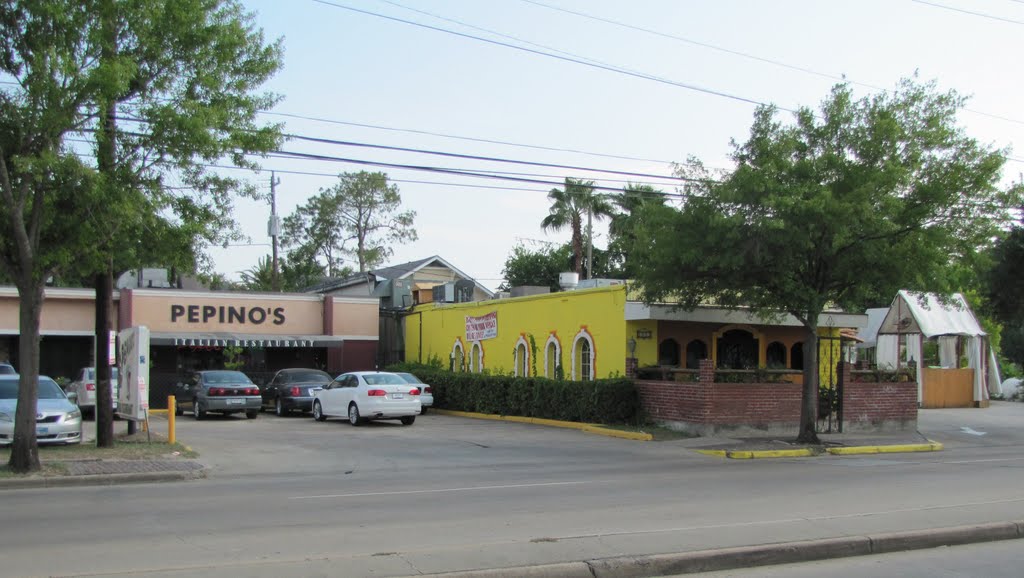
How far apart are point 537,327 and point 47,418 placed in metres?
15.7

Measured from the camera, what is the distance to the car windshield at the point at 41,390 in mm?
18734

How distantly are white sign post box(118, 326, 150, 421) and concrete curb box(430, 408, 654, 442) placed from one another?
1089cm

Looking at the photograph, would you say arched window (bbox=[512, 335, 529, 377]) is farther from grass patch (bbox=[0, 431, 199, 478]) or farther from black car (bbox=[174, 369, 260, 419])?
grass patch (bbox=[0, 431, 199, 478])

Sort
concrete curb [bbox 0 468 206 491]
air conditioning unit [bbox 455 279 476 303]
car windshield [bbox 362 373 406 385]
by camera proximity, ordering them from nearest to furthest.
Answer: concrete curb [bbox 0 468 206 491], car windshield [bbox 362 373 406 385], air conditioning unit [bbox 455 279 476 303]

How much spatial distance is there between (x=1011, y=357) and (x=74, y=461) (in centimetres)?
6203

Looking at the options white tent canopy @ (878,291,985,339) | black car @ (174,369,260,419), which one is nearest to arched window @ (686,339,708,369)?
white tent canopy @ (878,291,985,339)

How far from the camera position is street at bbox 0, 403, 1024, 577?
8383 mm

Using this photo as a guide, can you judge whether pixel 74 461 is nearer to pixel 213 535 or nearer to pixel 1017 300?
pixel 213 535

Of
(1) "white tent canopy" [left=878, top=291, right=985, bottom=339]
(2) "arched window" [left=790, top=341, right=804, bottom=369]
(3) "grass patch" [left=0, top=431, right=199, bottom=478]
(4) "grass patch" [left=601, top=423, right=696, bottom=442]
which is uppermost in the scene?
(1) "white tent canopy" [left=878, top=291, right=985, bottom=339]

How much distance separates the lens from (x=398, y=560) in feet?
26.2

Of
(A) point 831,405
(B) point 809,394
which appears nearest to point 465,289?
(A) point 831,405

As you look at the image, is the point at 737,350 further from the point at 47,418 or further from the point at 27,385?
the point at 27,385

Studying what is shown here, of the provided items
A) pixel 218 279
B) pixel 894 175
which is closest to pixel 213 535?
pixel 894 175

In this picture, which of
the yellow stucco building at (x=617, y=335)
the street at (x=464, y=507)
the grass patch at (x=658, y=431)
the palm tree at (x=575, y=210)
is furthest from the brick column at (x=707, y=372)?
the palm tree at (x=575, y=210)
